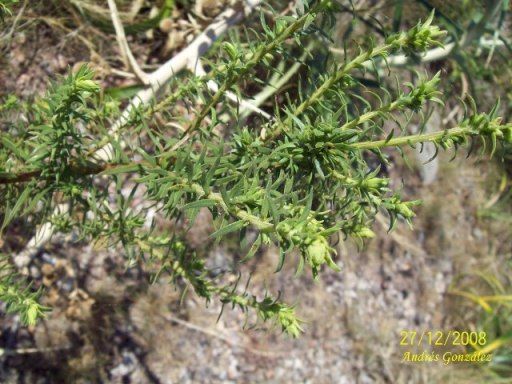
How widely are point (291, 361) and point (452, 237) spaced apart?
1264 millimetres

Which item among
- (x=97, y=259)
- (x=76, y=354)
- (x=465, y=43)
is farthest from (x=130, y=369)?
(x=465, y=43)

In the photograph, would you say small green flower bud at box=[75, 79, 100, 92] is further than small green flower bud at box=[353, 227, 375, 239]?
No

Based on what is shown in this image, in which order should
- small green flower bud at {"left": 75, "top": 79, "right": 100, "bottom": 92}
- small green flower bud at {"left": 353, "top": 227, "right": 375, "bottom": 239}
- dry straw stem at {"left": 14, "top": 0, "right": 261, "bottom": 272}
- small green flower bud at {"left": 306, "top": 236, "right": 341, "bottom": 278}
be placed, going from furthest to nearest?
dry straw stem at {"left": 14, "top": 0, "right": 261, "bottom": 272}, small green flower bud at {"left": 353, "top": 227, "right": 375, "bottom": 239}, small green flower bud at {"left": 75, "top": 79, "right": 100, "bottom": 92}, small green flower bud at {"left": 306, "top": 236, "right": 341, "bottom": 278}

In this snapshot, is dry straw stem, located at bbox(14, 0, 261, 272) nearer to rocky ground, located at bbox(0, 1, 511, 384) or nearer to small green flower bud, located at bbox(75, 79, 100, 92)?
rocky ground, located at bbox(0, 1, 511, 384)

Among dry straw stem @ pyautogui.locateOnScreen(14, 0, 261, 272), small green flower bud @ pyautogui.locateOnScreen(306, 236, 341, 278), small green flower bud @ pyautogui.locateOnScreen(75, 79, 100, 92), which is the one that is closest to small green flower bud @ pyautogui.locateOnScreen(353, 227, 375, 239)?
small green flower bud @ pyautogui.locateOnScreen(306, 236, 341, 278)

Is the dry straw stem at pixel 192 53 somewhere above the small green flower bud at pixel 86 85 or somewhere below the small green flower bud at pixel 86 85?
below

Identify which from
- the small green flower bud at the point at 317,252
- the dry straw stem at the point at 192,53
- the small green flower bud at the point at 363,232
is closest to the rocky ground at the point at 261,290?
the dry straw stem at the point at 192,53

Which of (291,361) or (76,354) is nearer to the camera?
(76,354)

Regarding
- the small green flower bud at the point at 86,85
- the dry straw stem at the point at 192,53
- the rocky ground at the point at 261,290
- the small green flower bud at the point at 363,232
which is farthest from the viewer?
the rocky ground at the point at 261,290

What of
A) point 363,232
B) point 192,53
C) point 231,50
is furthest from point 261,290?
point 231,50

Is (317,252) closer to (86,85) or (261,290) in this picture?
(86,85)

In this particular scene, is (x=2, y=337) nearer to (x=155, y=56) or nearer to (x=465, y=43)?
(x=155, y=56)

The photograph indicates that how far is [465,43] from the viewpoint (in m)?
2.13

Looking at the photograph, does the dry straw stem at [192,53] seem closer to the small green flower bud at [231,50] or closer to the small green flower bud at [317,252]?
the small green flower bud at [231,50]
